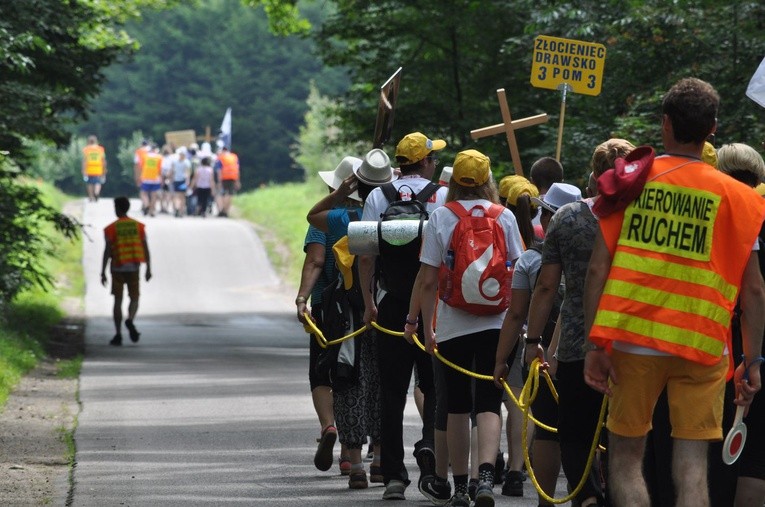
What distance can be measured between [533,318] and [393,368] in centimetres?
202

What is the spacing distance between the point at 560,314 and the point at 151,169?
3527cm

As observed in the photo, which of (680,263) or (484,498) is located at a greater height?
(680,263)

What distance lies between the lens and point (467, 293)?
8.05m

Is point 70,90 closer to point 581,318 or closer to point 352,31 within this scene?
point 352,31

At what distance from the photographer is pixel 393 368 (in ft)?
29.5

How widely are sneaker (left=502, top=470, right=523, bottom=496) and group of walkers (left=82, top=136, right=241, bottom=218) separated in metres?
32.6

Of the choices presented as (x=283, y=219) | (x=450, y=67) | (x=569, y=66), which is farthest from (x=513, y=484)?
(x=283, y=219)

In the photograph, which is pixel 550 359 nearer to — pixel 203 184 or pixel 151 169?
pixel 151 169

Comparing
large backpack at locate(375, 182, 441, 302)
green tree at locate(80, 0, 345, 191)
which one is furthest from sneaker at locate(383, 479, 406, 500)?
green tree at locate(80, 0, 345, 191)

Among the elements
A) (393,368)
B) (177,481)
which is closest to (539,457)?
(393,368)

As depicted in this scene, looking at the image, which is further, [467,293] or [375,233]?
[375,233]

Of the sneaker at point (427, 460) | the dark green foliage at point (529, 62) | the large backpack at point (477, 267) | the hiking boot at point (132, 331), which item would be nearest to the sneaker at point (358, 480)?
the sneaker at point (427, 460)

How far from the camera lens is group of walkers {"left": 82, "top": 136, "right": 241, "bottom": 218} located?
4162 centimetres

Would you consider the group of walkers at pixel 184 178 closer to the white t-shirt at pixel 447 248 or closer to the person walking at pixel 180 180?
the person walking at pixel 180 180
